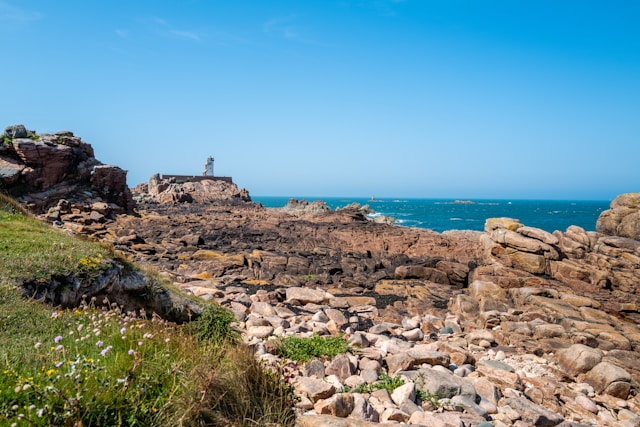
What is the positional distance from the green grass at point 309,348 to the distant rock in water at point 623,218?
2552 centimetres

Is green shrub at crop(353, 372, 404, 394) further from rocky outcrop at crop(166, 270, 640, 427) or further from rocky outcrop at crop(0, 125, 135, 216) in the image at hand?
rocky outcrop at crop(0, 125, 135, 216)

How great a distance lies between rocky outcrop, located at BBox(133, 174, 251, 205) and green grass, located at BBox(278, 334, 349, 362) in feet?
180

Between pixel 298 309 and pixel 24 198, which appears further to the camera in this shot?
pixel 24 198

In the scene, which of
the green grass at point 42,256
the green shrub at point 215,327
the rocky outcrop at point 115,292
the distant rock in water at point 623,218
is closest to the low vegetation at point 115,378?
the green grass at point 42,256

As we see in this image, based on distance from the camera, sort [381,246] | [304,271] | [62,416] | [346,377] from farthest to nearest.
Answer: [381,246] → [304,271] → [346,377] → [62,416]

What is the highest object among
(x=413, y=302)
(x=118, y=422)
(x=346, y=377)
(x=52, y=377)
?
(x=52, y=377)

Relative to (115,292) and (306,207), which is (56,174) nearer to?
(115,292)

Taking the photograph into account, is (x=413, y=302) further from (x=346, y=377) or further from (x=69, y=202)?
(x=69, y=202)

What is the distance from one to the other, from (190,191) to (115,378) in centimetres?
7363

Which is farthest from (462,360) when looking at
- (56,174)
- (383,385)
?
(56,174)

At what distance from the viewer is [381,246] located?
1165 inches

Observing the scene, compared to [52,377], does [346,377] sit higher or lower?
lower

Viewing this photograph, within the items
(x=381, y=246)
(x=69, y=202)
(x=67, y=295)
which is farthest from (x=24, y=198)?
(x=67, y=295)

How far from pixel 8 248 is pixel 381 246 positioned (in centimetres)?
2435
